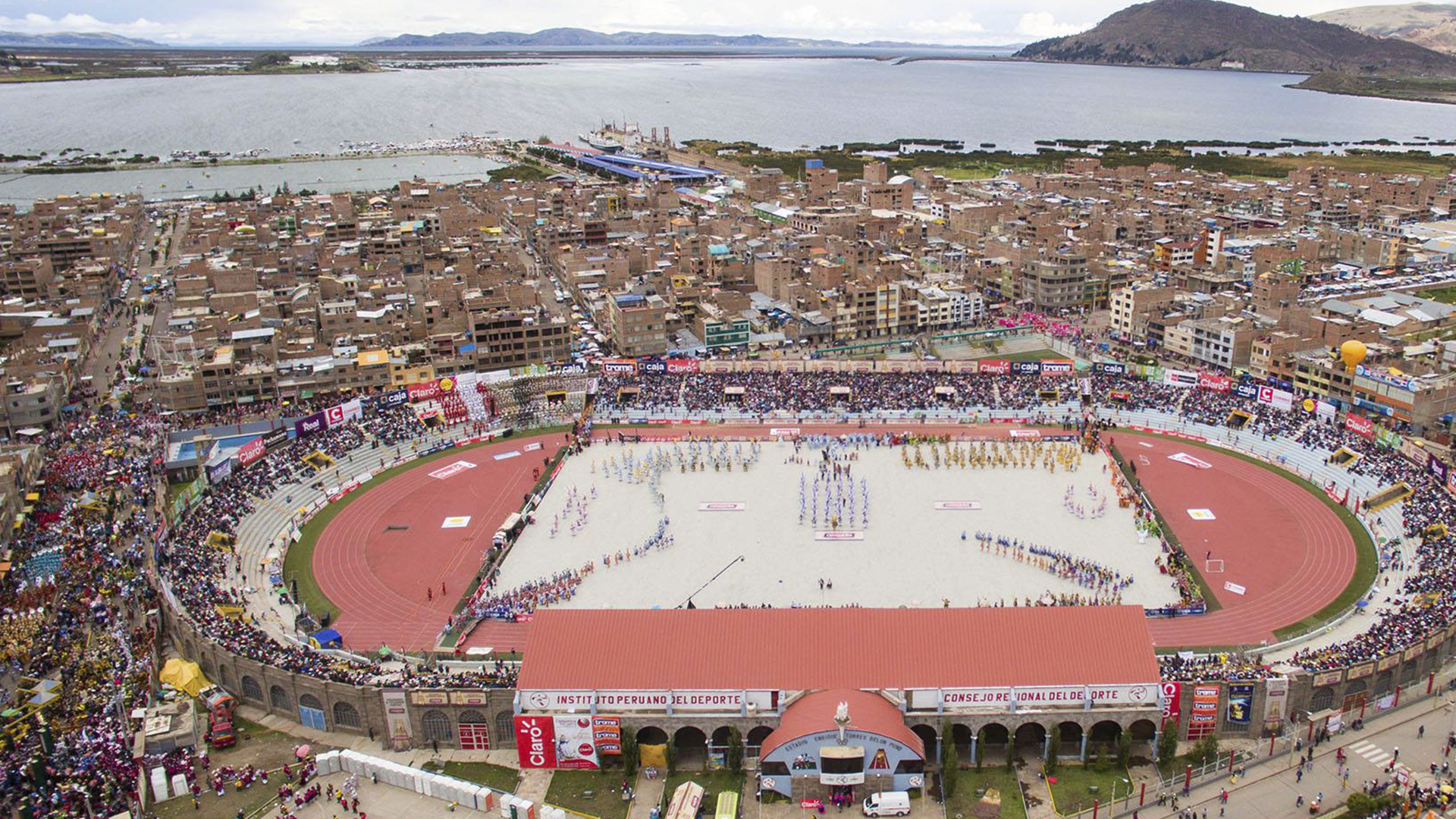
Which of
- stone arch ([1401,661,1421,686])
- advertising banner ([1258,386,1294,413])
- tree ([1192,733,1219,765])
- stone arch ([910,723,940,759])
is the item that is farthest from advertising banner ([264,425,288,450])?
advertising banner ([1258,386,1294,413])

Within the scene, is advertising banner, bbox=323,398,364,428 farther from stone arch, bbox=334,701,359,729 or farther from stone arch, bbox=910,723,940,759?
stone arch, bbox=910,723,940,759

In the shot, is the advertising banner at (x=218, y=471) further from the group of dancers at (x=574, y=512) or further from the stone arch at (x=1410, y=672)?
the stone arch at (x=1410, y=672)

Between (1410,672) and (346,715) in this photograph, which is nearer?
(346,715)

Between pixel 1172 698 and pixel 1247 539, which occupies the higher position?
pixel 1172 698

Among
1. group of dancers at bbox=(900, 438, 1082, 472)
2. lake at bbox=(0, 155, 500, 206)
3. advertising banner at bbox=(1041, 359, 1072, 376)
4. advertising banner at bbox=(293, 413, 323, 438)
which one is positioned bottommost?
group of dancers at bbox=(900, 438, 1082, 472)

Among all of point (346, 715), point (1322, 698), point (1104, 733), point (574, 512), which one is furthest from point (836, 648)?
point (574, 512)

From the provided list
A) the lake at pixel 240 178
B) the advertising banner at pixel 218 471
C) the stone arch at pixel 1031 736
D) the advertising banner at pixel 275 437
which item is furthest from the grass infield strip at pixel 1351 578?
the lake at pixel 240 178

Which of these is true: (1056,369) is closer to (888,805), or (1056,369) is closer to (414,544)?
(414,544)
